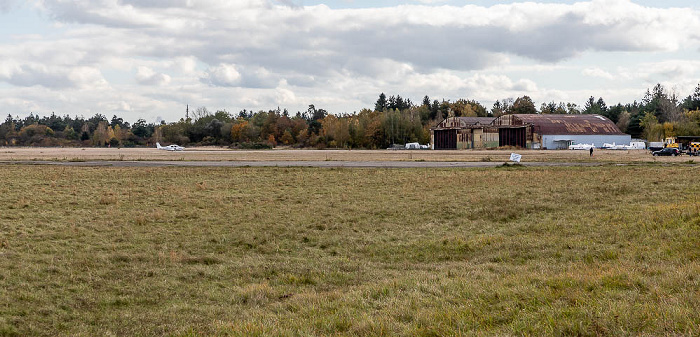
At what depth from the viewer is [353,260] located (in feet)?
48.9

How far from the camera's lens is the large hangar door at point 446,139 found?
132375 mm

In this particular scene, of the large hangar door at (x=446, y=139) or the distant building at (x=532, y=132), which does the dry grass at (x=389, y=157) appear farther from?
the large hangar door at (x=446, y=139)

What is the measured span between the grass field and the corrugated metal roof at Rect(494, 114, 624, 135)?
9121cm

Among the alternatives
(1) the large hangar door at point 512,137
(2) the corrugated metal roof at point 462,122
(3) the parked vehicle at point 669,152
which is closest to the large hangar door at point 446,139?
(2) the corrugated metal roof at point 462,122

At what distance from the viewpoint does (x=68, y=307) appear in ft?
34.7

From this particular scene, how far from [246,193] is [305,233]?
11149mm

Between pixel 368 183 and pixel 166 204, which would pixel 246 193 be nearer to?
pixel 166 204

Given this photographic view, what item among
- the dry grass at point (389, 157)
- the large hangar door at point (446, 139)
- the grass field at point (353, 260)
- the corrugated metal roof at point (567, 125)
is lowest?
the grass field at point (353, 260)

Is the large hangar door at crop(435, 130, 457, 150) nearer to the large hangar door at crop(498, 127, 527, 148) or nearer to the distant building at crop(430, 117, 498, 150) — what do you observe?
the distant building at crop(430, 117, 498, 150)

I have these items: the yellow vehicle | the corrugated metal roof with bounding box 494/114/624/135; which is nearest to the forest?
the corrugated metal roof with bounding box 494/114/624/135

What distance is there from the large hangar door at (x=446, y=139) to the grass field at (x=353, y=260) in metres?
102

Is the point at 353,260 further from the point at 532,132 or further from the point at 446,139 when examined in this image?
the point at 446,139

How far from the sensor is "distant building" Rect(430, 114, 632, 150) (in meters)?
117

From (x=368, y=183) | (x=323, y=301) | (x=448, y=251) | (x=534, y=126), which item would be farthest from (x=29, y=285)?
(x=534, y=126)
